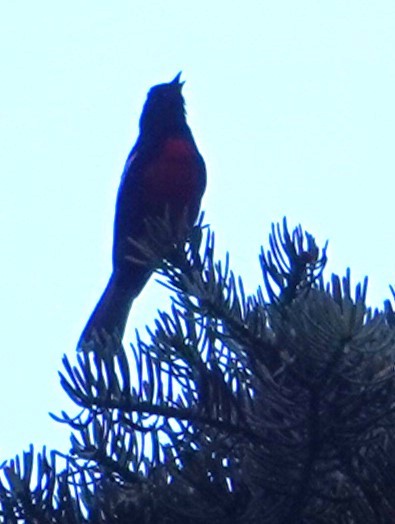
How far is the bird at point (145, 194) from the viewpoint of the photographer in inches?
142

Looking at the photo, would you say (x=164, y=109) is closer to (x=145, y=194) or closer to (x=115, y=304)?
(x=145, y=194)

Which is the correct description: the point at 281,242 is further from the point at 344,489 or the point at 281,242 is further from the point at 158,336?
the point at 344,489

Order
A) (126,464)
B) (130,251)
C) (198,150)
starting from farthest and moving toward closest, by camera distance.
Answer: (198,150), (130,251), (126,464)

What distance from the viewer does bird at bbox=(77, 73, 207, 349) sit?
11.8ft

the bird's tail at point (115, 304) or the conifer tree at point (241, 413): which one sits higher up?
the bird's tail at point (115, 304)

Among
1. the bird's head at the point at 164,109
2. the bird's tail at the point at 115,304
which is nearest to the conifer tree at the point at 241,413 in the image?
the bird's tail at the point at 115,304

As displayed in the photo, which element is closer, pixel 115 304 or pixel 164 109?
pixel 115 304

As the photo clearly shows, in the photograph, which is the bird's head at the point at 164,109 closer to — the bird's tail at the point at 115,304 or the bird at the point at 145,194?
the bird at the point at 145,194

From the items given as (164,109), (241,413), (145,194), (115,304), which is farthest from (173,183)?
(241,413)

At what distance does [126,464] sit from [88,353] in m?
0.16

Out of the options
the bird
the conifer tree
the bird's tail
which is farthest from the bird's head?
the conifer tree

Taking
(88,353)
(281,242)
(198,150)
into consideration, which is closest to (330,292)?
(281,242)

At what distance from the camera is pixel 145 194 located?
4.30 m

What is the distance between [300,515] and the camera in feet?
3.94
